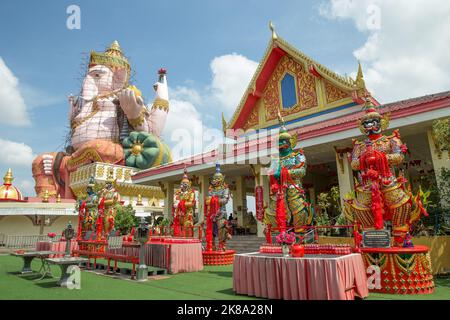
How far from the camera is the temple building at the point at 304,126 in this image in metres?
9.59

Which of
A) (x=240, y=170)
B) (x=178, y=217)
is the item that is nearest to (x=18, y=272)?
(x=178, y=217)

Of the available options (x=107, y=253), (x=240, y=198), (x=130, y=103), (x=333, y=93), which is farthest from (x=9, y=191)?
(x=333, y=93)

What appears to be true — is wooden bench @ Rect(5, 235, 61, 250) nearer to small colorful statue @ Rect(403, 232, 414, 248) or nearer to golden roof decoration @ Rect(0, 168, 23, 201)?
golden roof decoration @ Rect(0, 168, 23, 201)

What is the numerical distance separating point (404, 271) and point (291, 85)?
10.7 m

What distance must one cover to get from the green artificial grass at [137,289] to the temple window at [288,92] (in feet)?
30.3

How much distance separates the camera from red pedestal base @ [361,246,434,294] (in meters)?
5.00

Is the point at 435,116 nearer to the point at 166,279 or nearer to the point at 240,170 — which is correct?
the point at 166,279

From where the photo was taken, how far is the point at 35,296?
16.7 feet

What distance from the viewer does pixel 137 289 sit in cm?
560

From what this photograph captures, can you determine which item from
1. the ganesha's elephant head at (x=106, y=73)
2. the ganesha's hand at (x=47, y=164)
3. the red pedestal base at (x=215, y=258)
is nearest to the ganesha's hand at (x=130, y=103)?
the ganesha's elephant head at (x=106, y=73)

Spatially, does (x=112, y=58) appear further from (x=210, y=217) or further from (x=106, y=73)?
(x=210, y=217)

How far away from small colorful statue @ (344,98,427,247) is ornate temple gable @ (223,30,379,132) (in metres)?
6.13

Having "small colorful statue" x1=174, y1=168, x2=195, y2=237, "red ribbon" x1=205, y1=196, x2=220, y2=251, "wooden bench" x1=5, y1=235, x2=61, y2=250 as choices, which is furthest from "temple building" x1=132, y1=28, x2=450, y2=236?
"wooden bench" x1=5, y1=235, x2=61, y2=250

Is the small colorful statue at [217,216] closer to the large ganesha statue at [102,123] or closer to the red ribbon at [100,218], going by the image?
the red ribbon at [100,218]
